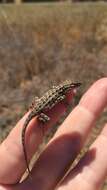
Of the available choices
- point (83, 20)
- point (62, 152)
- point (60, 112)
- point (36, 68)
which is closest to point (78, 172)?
point (62, 152)

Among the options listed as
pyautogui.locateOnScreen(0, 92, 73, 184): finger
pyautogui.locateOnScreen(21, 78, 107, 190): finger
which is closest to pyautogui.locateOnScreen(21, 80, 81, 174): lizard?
pyautogui.locateOnScreen(0, 92, 73, 184): finger

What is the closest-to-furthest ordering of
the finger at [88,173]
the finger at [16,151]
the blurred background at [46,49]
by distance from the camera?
the finger at [16,151] → the finger at [88,173] → the blurred background at [46,49]

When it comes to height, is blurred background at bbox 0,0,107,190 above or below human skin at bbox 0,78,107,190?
above

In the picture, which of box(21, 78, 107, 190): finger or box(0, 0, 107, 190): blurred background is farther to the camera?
box(0, 0, 107, 190): blurred background

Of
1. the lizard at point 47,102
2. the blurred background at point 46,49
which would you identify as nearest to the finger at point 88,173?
the lizard at point 47,102

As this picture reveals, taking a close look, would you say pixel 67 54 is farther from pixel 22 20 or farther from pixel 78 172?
pixel 78 172

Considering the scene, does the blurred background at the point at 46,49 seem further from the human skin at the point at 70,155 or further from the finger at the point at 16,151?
the finger at the point at 16,151

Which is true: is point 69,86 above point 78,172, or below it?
above

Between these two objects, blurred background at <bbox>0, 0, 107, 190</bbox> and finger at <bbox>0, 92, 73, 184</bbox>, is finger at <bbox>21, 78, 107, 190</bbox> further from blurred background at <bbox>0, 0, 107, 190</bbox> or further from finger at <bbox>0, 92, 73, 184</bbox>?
blurred background at <bbox>0, 0, 107, 190</bbox>
